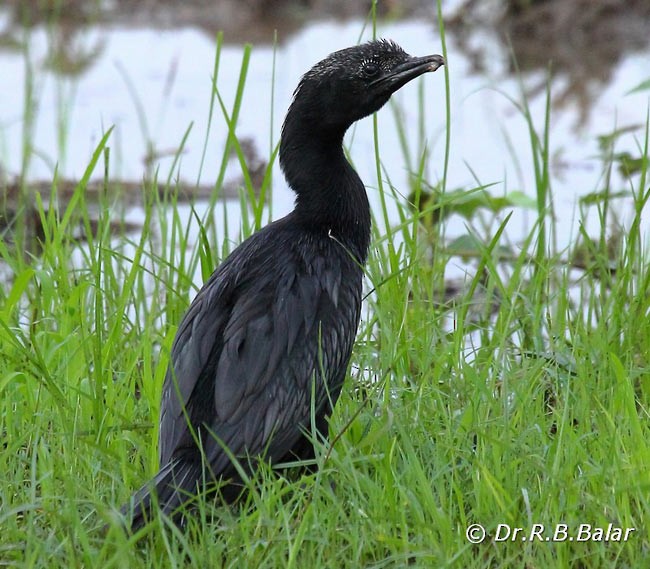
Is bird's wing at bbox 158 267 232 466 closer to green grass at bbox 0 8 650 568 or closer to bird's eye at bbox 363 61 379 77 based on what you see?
green grass at bbox 0 8 650 568

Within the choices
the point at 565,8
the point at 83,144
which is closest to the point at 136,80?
the point at 83,144

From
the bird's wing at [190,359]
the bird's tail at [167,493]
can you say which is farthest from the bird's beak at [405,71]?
the bird's tail at [167,493]

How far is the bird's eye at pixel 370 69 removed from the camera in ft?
12.4

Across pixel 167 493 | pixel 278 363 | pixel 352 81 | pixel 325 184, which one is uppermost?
pixel 352 81

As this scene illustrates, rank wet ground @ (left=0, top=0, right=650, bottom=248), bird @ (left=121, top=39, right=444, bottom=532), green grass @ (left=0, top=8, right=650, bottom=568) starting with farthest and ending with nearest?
wet ground @ (left=0, top=0, right=650, bottom=248)
bird @ (left=121, top=39, right=444, bottom=532)
green grass @ (left=0, top=8, right=650, bottom=568)

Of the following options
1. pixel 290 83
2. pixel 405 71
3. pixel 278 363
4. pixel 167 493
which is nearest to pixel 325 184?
pixel 405 71

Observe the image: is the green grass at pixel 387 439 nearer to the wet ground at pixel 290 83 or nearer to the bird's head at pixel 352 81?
the bird's head at pixel 352 81

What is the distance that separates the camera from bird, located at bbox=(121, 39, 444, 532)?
10.4ft

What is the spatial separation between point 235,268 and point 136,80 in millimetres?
5351

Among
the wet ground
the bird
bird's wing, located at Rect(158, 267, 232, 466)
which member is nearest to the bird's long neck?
the bird

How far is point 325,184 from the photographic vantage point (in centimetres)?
375

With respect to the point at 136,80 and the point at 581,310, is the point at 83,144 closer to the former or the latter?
the point at 136,80

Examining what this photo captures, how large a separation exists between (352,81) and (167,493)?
4.75 feet

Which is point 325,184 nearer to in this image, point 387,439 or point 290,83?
point 387,439
